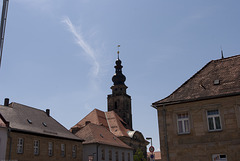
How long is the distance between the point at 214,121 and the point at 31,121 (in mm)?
21347

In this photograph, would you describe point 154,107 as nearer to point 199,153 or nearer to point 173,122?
point 173,122

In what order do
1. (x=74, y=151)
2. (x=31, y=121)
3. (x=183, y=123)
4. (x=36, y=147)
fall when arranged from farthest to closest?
1. (x=74, y=151)
2. (x=31, y=121)
3. (x=36, y=147)
4. (x=183, y=123)

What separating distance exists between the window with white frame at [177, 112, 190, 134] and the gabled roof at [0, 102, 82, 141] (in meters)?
16.3

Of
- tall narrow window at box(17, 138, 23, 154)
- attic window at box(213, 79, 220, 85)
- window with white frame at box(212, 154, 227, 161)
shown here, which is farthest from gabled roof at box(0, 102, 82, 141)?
attic window at box(213, 79, 220, 85)

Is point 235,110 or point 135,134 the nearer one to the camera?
point 235,110

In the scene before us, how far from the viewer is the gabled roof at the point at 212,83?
18812mm

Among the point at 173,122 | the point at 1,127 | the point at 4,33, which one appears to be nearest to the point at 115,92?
the point at 1,127

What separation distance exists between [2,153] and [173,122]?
16.1m

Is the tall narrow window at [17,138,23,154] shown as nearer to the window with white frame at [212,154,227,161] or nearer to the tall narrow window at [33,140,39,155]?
the tall narrow window at [33,140,39,155]

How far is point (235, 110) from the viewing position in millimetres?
17828

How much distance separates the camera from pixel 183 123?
63.8 ft

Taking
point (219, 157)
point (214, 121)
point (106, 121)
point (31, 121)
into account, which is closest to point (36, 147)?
point (31, 121)

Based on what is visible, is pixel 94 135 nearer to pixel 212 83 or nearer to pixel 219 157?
pixel 212 83

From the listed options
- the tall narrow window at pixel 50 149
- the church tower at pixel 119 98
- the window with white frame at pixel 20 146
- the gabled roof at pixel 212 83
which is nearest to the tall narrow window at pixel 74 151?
the tall narrow window at pixel 50 149
